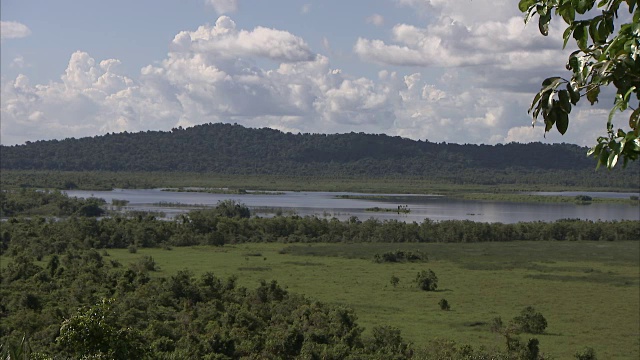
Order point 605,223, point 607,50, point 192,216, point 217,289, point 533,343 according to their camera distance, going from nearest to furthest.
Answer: point 607,50
point 533,343
point 217,289
point 192,216
point 605,223

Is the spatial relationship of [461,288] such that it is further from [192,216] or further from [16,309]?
[192,216]

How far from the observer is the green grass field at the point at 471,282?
3497cm

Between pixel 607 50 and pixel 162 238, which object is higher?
pixel 607 50

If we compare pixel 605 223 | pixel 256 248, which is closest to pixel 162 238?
pixel 256 248

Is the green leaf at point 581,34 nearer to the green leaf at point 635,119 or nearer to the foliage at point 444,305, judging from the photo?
the green leaf at point 635,119

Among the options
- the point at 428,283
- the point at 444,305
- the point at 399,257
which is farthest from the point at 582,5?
the point at 399,257

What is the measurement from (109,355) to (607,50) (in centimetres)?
1334

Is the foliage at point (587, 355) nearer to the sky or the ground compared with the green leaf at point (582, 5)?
nearer to the ground

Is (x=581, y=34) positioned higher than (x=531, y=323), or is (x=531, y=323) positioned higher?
(x=581, y=34)

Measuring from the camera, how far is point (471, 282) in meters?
49.6

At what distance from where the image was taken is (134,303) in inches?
1246

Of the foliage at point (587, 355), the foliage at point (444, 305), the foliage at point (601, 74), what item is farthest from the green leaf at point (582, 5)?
the foliage at point (444, 305)

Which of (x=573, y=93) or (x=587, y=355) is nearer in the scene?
(x=573, y=93)

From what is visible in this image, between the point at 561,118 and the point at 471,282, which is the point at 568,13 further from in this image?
the point at 471,282
